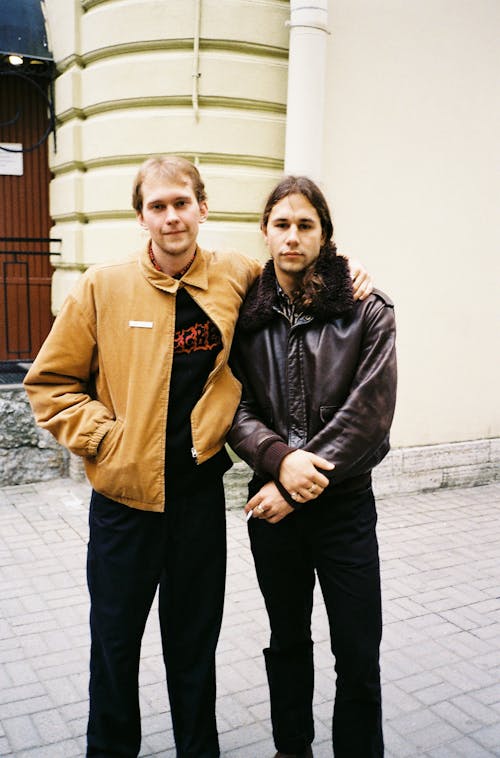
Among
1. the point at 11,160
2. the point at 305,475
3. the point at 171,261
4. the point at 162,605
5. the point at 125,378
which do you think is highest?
the point at 11,160

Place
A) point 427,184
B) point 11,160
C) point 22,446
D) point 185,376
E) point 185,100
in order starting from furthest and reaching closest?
point 11,160
point 22,446
point 427,184
point 185,100
point 185,376

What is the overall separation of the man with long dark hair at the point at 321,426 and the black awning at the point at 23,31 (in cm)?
469

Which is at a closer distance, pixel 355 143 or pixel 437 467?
pixel 355 143

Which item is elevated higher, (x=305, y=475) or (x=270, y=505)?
(x=305, y=475)

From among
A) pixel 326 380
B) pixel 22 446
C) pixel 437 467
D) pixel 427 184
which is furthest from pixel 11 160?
pixel 326 380

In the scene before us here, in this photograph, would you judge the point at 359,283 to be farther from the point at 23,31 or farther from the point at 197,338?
the point at 23,31

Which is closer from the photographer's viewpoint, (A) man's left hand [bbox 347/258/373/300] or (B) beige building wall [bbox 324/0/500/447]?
(A) man's left hand [bbox 347/258/373/300]

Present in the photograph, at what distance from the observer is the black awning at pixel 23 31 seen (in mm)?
6273

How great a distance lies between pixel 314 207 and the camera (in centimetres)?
250

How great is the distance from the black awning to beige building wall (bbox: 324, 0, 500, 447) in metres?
2.45

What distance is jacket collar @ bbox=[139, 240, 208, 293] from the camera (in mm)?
2547

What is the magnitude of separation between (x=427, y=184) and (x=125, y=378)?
4453mm

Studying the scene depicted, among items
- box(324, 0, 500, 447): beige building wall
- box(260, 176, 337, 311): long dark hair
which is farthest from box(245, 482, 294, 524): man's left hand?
box(324, 0, 500, 447): beige building wall

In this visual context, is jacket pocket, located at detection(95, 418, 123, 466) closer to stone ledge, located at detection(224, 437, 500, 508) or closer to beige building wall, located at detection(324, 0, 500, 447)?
stone ledge, located at detection(224, 437, 500, 508)
